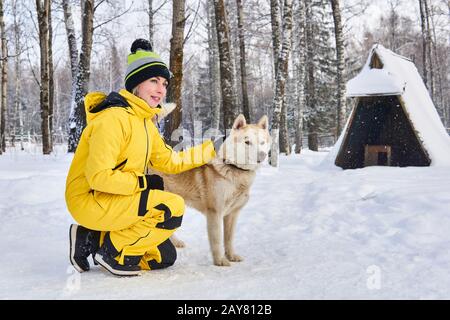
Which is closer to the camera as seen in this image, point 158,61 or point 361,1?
point 158,61

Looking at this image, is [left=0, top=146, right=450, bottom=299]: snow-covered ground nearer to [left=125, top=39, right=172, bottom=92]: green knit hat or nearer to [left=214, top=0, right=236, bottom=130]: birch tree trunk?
[left=125, top=39, right=172, bottom=92]: green knit hat

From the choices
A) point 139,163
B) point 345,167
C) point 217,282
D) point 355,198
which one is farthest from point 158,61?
point 345,167

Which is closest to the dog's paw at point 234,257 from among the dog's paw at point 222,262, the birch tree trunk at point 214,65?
the dog's paw at point 222,262

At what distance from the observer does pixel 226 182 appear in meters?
3.22

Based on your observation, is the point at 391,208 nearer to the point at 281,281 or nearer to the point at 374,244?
the point at 374,244

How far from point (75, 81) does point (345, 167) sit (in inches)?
287

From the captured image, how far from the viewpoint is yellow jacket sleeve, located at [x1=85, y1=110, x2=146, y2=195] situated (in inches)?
94.8

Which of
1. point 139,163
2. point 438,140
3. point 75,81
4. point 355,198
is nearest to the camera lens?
point 139,163

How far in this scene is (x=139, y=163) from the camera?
8.91 feet

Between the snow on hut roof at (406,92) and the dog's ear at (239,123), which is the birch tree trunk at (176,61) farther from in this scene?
the dog's ear at (239,123)

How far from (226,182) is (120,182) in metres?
1.01

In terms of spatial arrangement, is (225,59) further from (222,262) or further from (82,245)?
(82,245)

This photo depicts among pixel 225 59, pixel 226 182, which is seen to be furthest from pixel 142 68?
pixel 225 59

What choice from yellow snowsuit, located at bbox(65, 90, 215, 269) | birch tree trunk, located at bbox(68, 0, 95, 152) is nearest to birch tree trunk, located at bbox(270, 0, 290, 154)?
birch tree trunk, located at bbox(68, 0, 95, 152)
